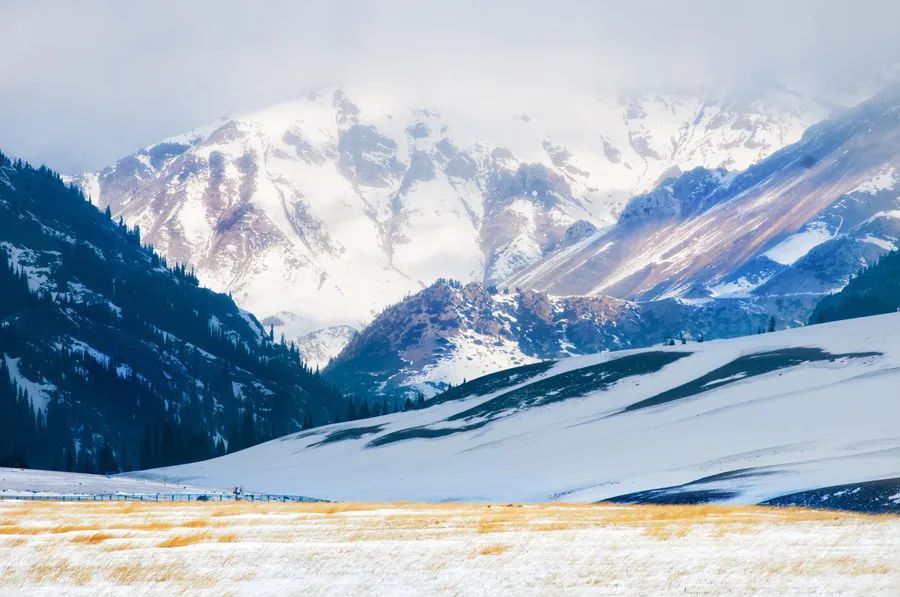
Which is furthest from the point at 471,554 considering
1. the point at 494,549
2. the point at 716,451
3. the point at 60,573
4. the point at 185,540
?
the point at 716,451

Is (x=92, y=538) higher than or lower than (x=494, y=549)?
higher

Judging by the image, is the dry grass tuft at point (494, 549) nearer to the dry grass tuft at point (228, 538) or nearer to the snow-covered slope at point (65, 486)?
the dry grass tuft at point (228, 538)

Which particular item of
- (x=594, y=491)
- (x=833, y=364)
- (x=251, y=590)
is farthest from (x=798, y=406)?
(x=251, y=590)

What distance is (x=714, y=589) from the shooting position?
47.2 metres

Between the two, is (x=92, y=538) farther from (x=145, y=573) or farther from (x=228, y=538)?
(x=145, y=573)

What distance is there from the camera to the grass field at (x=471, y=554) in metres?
49.2

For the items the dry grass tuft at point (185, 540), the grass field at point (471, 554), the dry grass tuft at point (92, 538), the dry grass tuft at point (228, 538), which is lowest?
the grass field at point (471, 554)

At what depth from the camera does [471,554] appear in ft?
184

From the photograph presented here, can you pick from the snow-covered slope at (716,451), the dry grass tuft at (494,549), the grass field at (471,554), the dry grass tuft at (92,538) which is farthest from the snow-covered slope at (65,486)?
the dry grass tuft at (494,549)

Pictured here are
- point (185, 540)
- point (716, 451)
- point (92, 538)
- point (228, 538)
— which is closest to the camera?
point (185, 540)

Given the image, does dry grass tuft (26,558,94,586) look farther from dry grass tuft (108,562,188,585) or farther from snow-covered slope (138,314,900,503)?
snow-covered slope (138,314,900,503)

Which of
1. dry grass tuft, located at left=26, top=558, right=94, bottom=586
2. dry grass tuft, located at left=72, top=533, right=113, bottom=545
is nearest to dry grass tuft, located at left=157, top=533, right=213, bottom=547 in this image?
dry grass tuft, located at left=72, top=533, right=113, bottom=545

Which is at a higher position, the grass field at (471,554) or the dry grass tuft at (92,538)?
the dry grass tuft at (92,538)

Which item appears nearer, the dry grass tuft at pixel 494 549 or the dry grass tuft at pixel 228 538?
the dry grass tuft at pixel 494 549
